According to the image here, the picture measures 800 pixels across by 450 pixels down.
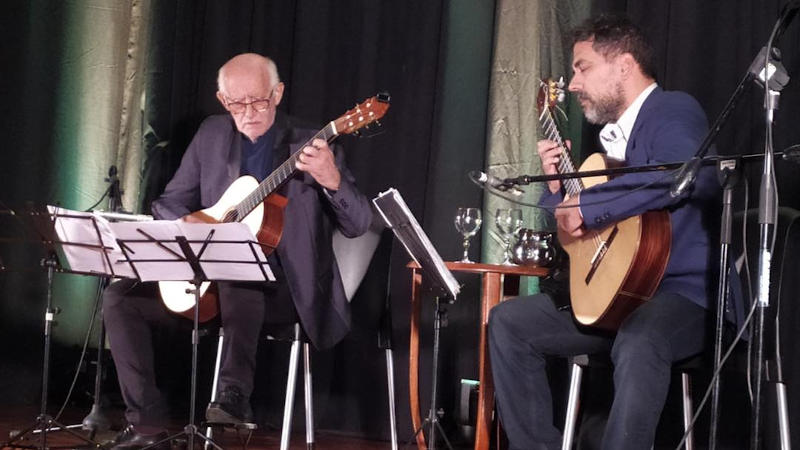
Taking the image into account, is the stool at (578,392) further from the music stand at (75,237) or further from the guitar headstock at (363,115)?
the music stand at (75,237)

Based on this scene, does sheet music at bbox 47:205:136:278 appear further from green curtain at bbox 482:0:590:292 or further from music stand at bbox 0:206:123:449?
green curtain at bbox 482:0:590:292

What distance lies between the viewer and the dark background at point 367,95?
387cm

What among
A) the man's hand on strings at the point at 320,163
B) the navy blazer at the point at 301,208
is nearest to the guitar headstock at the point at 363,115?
the man's hand on strings at the point at 320,163

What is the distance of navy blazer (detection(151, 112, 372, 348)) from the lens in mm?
3686

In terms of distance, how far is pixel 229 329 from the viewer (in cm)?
357

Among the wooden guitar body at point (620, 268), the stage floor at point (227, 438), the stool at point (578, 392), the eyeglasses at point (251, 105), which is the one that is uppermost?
the eyeglasses at point (251, 105)

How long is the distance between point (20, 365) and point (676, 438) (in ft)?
10.6

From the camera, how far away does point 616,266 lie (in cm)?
292

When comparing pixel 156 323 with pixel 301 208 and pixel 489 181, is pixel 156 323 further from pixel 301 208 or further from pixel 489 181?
pixel 489 181

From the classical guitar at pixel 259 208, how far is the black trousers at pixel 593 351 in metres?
0.82

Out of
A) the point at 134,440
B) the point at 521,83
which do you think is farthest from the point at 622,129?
the point at 134,440

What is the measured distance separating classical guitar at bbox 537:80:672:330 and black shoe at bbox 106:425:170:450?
1.51 m

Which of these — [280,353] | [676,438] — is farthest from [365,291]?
[676,438]

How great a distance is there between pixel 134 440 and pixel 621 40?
213cm
